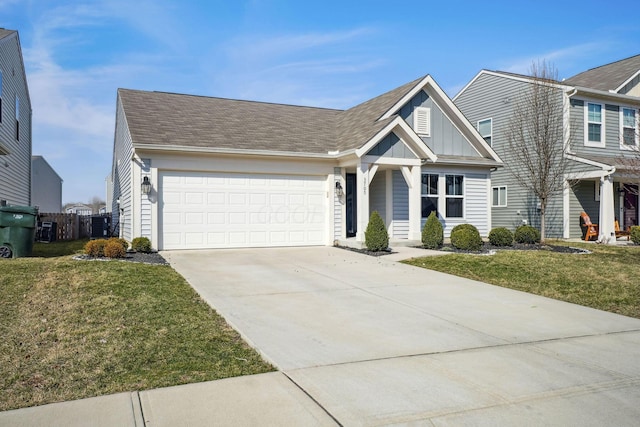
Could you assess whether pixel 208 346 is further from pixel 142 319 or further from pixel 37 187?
pixel 37 187

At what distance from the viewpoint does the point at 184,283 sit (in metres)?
9.00

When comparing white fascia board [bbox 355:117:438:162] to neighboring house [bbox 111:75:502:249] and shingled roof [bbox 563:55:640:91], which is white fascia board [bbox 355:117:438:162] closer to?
neighboring house [bbox 111:75:502:249]

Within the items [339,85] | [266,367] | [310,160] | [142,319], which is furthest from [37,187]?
[266,367]

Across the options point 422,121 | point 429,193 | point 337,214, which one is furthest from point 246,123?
point 429,193

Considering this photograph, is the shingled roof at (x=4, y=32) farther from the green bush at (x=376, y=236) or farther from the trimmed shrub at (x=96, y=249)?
the green bush at (x=376, y=236)

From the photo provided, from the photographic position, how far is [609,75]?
22.4 metres

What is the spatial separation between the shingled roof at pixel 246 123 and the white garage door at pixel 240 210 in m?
1.04

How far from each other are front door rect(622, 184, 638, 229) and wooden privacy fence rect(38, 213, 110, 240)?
2469 centimetres

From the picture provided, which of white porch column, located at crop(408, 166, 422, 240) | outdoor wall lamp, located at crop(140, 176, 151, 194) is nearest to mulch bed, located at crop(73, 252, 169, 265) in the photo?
outdoor wall lamp, located at crop(140, 176, 151, 194)

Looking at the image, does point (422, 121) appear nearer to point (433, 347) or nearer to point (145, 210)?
point (145, 210)

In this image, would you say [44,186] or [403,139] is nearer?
[403,139]

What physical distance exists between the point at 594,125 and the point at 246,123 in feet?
46.5

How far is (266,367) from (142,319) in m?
2.46

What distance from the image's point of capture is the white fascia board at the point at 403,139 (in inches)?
574
